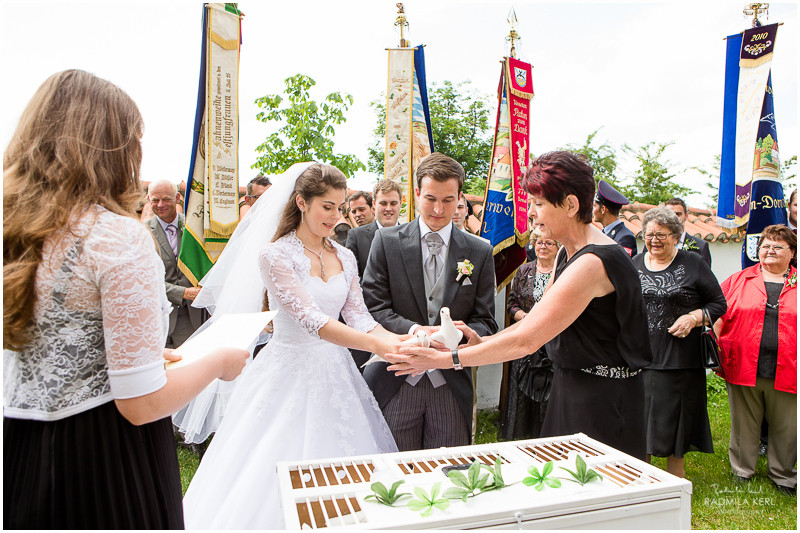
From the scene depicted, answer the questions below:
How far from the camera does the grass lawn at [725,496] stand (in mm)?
3725

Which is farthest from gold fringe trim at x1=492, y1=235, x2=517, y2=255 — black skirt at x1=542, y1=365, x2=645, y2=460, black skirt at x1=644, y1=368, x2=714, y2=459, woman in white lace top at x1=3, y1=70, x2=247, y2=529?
woman in white lace top at x1=3, y1=70, x2=247, y2=529

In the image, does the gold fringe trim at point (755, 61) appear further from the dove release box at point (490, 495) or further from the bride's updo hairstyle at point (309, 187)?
the dove release box at point (490, 495)

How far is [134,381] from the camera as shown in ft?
4.49

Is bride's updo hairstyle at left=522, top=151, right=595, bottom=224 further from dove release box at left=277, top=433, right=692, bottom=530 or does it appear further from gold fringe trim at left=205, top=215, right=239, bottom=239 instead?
gold fringe trim at left=205, top=215, right=239, bottom=239

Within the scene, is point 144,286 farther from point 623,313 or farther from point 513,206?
point 513,206

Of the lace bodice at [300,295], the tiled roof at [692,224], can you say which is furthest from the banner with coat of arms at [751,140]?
the lace bodice at [300,295]

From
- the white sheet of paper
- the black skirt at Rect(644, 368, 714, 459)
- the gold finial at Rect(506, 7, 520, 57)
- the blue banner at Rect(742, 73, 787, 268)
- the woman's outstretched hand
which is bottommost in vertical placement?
the black skirt at Rect(644, 368, 714, 459)

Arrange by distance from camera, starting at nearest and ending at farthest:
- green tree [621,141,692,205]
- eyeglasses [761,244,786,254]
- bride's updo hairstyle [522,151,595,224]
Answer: bride's updo hairstyle [522,151,595,224] → eyeglasses [761,244,786,254] → green tree [621,141,692,205]

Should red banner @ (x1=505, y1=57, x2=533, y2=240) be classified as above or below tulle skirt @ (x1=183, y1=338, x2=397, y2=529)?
above

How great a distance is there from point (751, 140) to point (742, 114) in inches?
11.6

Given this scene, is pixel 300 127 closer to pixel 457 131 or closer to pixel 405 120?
pixel 405 120

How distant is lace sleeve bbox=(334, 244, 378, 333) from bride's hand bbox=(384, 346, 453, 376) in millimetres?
466

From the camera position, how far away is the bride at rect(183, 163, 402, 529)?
2.73 metres

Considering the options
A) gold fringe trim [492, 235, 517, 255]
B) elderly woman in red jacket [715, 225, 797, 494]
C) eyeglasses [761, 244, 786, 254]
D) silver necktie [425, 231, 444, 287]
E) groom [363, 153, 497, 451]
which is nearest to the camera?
groom [363, 153, 497, 451]
